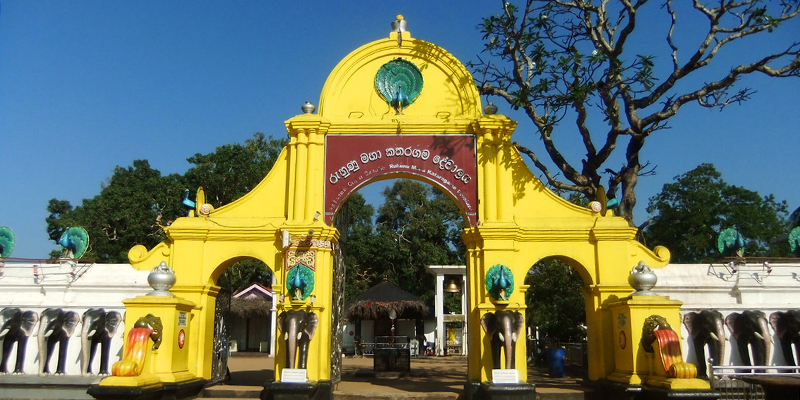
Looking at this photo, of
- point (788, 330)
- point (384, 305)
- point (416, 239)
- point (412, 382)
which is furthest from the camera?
point (416, 239)

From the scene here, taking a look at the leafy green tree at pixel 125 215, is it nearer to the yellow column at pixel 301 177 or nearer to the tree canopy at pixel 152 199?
the tree canopy at pixel 152 199

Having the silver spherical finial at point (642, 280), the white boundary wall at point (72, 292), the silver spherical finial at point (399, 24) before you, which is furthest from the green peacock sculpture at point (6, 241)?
the silver spherical finial at point (642, 280)

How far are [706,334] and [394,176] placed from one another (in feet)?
20.4

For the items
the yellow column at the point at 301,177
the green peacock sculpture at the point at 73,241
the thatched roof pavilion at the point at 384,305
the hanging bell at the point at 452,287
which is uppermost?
the yellow column at the point at 301,177

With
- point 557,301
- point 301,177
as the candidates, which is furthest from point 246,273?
point 301,177

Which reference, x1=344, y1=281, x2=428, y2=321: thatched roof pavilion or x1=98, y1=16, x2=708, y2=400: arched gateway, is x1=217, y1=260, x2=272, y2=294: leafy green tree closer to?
x1=344, y1=281, x2=428, y2=321: thatched roof pavilion

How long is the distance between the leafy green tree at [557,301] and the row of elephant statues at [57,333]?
12.1 metres

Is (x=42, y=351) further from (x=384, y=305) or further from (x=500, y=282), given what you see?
(x=384, y=305)

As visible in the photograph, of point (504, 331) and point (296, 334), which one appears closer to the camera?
point (504, 331)

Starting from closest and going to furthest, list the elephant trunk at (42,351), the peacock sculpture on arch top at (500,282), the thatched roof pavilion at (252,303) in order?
the peacock sculpture on arch top at (500,282) < the elephant trunk at (42,351) < the thatched roof pavilion at (252,303)

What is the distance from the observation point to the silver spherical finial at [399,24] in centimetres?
1171

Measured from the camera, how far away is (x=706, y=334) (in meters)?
10.6

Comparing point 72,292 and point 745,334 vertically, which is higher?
point 72,292

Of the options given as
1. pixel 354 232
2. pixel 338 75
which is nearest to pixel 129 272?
pixel 338 75
